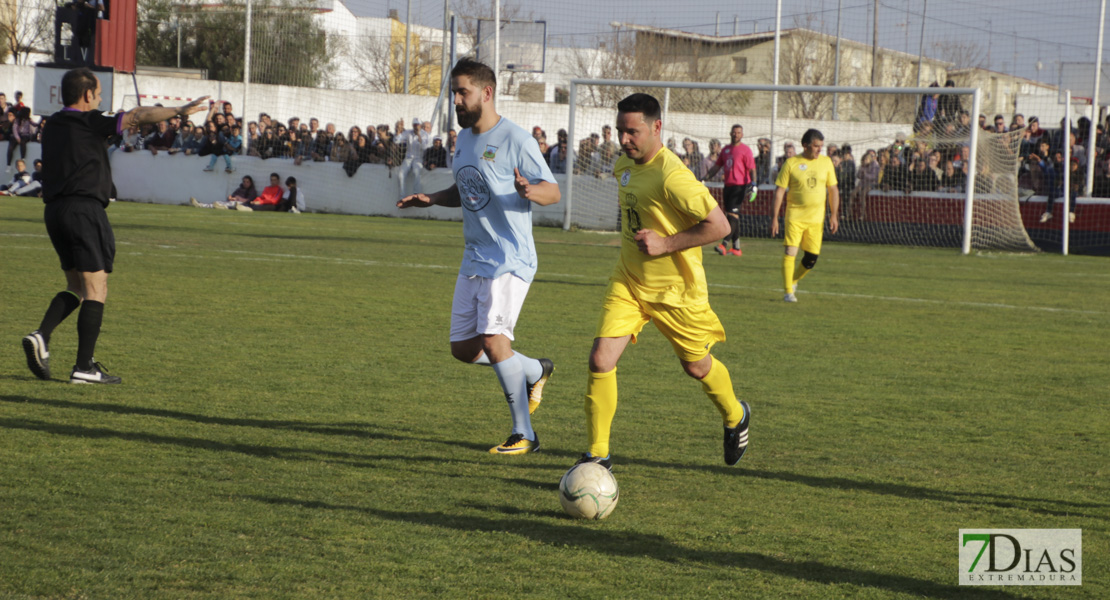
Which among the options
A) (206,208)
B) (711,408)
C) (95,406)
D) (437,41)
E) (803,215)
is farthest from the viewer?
(437,41)

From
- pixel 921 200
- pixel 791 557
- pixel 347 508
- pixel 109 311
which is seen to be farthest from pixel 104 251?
pixel 921 200

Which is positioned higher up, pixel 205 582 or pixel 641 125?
pixel 641 125

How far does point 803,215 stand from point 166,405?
28.2 ft

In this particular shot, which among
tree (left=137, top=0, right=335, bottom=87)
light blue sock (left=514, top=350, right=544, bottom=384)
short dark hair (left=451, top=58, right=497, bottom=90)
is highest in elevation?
tree (left=137, top=0, right=335, bottom=87)

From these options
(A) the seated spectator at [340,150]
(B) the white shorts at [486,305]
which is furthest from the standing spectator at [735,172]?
(B) the white shorts at [486,305]

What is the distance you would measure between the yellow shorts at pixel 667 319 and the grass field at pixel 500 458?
62cm

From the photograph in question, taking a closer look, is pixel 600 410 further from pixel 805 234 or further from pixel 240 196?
pixel 240 196

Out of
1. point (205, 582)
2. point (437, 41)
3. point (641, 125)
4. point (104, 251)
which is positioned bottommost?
point (205, 582)

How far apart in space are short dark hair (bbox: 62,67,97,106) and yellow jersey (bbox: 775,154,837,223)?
818 cm

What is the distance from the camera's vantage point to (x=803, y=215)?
13234mm

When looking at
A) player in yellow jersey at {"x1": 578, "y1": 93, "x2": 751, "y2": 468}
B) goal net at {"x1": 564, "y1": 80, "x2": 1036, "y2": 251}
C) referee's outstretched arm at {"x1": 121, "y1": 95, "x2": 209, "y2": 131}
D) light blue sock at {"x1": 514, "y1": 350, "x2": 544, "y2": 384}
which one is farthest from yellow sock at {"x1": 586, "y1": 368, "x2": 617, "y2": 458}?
goal net at {"x1": 564, "y1": 80, "x2": 1036, "y2": 251}

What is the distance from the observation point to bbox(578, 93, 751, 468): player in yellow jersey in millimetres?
5152

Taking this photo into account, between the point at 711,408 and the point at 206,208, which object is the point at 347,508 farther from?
the point at 206,208

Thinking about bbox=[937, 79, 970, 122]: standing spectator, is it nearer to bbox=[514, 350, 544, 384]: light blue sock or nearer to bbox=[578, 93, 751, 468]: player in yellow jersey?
bbox=[514, 350, 544, 384]: light blue sock
